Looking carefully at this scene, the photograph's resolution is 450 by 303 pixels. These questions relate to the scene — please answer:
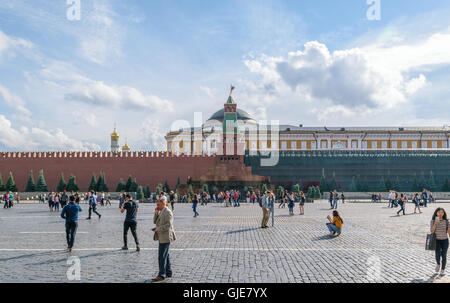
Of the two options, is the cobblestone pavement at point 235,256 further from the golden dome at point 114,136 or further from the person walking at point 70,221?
the golden dome at point 114,136

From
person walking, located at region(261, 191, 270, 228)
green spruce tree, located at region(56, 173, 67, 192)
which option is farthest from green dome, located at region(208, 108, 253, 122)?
person walking, located at region(261, 191, 270, 228)

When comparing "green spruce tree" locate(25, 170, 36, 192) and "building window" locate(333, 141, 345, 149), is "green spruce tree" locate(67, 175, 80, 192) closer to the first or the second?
"green spruce tree" locate(25, 170, 36, 192)

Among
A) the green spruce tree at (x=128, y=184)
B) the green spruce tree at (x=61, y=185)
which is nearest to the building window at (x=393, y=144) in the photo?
the green spruce tree at (x=128, y=184)

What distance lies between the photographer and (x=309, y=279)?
19.0ft

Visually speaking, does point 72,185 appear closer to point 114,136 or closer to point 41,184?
point 41,184

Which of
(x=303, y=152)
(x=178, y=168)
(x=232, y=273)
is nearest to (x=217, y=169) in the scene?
(x=178, y=168)

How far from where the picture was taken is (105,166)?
4153cm

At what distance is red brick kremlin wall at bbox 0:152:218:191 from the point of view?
40844mm

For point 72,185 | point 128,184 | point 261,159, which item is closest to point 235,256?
point 128,184
